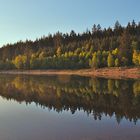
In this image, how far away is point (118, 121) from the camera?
90.1ft

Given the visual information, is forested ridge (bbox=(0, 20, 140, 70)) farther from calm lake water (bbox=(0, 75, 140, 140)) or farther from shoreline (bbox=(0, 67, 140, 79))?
calm lake water (bbox=(0, 75, 140, 140))

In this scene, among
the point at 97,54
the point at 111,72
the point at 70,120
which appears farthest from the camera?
the point at 97,54

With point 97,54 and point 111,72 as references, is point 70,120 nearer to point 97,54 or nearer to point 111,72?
point 111,72

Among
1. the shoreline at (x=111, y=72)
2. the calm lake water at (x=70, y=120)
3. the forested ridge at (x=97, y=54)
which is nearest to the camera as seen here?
the calm lake water at (x=70, y=120)

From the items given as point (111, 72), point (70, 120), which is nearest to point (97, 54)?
point (111, 72)

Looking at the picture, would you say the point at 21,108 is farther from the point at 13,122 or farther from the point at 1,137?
the point at 1,137

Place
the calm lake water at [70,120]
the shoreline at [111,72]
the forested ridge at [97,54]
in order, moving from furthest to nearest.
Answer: the forested ridge at [97,54] → the shoreline at [111,72] → the calm lake water at [70,120]

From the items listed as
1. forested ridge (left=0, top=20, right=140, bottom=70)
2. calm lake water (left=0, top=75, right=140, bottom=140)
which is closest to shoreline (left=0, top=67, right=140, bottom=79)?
forested ridge (left=0, top=20, right=140, bottom=70)

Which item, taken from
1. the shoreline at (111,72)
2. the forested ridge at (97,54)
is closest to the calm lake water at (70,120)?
the shoreline at (111,72)

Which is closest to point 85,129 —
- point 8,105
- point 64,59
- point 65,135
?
point 65,135

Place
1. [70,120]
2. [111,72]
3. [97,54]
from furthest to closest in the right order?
[97,54]
[111,72]
[70,120]

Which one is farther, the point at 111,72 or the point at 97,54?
the point at 97,54

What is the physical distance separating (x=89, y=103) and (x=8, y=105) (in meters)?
10.4

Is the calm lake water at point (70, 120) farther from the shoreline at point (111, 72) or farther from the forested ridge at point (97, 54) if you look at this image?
the forested ridge at point (97, 54)
